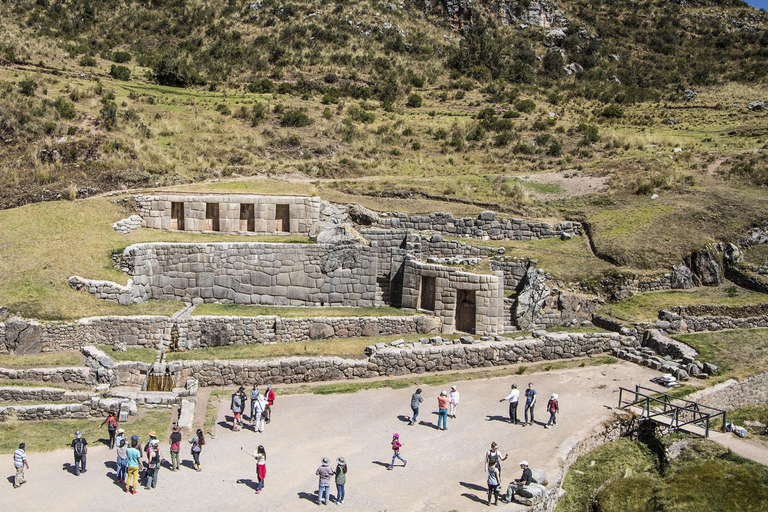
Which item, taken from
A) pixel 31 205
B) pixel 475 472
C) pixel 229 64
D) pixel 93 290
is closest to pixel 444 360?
pixel 475 472

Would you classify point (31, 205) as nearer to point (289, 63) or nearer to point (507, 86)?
point (289, 63)

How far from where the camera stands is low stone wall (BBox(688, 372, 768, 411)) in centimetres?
2150

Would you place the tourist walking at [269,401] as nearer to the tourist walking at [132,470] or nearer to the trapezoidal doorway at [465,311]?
the tourist walking at [132,470]

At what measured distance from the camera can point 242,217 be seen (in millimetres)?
31484

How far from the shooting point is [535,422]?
65.0 feet

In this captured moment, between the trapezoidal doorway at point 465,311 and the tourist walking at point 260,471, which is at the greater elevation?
the trapezoidal doorway at point 465,311

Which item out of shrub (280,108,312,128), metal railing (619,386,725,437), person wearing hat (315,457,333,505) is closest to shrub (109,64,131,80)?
shrub (280,108,312,128)

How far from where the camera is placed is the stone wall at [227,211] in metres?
31.0

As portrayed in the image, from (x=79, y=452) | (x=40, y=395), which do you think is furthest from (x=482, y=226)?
(x=79, y=452)

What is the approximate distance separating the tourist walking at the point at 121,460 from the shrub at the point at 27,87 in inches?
1155

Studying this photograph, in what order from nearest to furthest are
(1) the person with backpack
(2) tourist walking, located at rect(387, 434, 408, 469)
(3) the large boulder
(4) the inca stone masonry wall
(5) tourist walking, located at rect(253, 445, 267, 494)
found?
1. (5) tourist walking, located at rect(253, 445, 267, 494)
2. (1) the person with backpack
3. (2) tourist walking, located at rect(387, 434, 408, 469)
4. (4) the inca stone masonry wall
5. (3) the large boulder

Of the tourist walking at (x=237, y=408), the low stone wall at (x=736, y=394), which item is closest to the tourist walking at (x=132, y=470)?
the tourist walking at (x=237, y=408)

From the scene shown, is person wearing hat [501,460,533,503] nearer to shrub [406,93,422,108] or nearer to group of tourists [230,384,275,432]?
group of tourists [230,384,275,432]

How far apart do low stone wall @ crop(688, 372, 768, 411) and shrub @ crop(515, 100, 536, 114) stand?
3418cm
